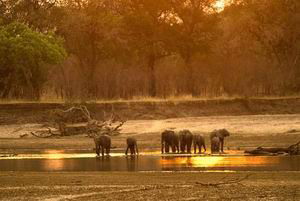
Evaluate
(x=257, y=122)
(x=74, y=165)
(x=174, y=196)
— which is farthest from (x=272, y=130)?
(x=174, y=196)

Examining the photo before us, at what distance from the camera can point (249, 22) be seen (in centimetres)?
6412

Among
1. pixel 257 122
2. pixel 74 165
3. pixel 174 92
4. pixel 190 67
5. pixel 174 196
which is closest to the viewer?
pixel 174 196

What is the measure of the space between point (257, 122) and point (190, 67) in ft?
65.0

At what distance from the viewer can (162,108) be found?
5050 cm

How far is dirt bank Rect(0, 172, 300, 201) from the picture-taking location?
65.1ft

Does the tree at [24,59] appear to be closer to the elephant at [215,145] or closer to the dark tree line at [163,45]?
the dark tree line at [163,45]

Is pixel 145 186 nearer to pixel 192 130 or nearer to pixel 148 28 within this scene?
pixel 192 130

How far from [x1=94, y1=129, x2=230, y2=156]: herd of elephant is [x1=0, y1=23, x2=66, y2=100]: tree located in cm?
2183

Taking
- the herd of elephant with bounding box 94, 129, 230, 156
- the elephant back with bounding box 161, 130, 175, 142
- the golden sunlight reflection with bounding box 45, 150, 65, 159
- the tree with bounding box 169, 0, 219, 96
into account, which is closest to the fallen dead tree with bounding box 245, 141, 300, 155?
the herd of elephant with bounding box 94, 129, 230, 156

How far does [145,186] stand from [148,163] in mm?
6657

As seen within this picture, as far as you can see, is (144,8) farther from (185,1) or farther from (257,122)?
(257,122)

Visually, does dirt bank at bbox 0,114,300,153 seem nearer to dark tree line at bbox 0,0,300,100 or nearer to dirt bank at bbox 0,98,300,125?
dirt bank at bbox 0,98,300,125

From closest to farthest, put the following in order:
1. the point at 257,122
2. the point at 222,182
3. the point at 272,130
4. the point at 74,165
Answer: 1. the point at 222,182
2. the point at 74,165
3. the point at 272,130
4. the point at 257,122

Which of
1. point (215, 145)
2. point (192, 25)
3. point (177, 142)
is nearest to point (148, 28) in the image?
point (192, 25)
